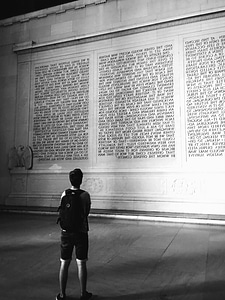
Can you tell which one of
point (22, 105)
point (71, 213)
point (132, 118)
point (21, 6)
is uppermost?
point (21, 6)

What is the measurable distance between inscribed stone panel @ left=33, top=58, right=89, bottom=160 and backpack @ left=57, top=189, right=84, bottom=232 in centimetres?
604

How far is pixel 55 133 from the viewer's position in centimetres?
888

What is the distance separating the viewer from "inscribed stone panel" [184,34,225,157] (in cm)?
726

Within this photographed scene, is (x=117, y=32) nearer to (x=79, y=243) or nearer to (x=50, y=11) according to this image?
(x=50, y=11)

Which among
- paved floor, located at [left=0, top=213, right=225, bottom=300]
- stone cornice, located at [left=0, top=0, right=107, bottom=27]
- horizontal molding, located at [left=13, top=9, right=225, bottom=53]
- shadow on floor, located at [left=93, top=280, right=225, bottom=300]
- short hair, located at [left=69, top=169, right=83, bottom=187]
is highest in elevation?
stone cornice, located at [left=0, top=0, right=107, bottom=27]

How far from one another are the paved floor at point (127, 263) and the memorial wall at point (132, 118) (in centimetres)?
183

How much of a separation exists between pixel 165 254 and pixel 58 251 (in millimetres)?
1580

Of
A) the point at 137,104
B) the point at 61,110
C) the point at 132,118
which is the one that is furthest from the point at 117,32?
the point at 61,110

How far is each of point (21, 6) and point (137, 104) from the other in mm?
6025

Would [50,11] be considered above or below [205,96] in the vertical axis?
above

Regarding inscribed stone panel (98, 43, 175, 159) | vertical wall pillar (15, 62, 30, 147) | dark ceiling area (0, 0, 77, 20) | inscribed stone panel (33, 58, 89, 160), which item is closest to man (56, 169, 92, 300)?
inscribed stone panel (98, 43, 175, 159)

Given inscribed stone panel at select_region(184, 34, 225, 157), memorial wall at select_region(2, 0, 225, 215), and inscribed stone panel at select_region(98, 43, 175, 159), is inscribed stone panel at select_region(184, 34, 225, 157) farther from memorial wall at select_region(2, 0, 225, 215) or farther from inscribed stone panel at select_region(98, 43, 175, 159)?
inscribed stone panel at select_region(98, 43, 175, 159)

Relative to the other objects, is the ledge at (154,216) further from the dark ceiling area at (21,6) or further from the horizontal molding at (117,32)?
the dark ceiling area at (21,6)

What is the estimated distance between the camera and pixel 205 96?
7.44 m
